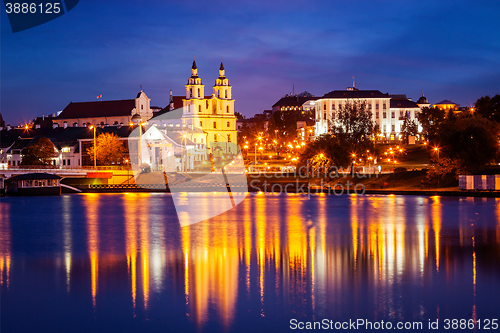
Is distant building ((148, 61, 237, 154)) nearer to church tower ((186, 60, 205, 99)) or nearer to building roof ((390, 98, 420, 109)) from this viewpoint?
church tower ((186, 60, 205, 99))

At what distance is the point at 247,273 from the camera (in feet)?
62.7

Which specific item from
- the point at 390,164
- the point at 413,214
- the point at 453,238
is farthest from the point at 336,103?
the point at 453,238

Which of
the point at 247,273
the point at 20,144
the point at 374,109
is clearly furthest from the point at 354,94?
the point at 247,273

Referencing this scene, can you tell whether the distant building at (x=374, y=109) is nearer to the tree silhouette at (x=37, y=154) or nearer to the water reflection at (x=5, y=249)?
the tree silhouette at (x=37, y=154)

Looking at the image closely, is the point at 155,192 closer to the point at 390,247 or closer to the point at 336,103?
the point at 390,247

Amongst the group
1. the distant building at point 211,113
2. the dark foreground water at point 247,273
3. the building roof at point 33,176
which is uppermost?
the distant building at point 211,113

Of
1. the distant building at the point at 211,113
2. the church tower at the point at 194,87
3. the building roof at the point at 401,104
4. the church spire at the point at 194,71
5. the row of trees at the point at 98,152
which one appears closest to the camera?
the row of trees at the point at 98,152

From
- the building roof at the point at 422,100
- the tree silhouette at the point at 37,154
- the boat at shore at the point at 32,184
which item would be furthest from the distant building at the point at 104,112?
the building roof at the point at 422,100

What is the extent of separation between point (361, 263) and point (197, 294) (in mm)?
7487

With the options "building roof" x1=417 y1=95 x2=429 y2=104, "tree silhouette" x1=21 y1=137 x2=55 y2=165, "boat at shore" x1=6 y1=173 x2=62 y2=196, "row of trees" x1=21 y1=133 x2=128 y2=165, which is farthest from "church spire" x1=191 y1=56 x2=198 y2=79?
"building roof" x1=417 y1=95 x2=429 y2=104

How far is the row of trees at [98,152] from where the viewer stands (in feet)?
282

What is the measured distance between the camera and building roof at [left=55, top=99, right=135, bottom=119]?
133 meters

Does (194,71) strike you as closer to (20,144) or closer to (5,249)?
(20,144)

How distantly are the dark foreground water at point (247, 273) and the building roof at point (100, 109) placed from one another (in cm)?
9919
